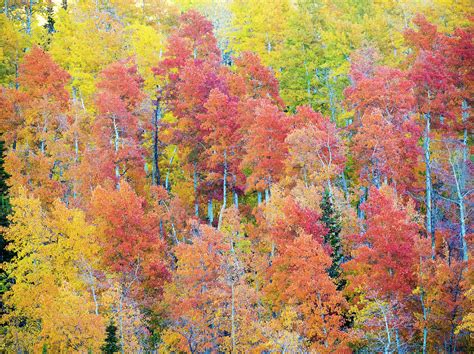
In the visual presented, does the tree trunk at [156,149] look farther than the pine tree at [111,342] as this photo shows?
Yes

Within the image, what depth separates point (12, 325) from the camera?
38.3m

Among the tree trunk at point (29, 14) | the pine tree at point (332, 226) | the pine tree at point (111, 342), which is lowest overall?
the pine tree at point (111, 342)

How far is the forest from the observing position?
35719 millimetres

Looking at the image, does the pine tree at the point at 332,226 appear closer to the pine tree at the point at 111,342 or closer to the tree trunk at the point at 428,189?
the tree trunk at the point at 428,189

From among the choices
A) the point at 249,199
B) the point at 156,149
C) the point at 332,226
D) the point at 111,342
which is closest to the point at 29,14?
the point at 156,149

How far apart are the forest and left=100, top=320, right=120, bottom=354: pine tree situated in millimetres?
121

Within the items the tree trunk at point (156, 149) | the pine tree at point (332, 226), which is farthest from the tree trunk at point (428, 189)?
the tree trunk at point (156, 149)

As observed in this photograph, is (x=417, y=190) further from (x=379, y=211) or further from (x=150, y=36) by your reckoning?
(x=150, y=36)

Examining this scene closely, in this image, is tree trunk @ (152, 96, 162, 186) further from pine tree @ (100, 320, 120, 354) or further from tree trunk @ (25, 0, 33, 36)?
tree trunk @ (25, 0, 33, 36)

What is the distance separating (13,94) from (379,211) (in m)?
30.1

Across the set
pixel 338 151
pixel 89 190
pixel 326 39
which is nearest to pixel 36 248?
pixel 89 190

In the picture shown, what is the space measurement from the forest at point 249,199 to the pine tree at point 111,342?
121mm

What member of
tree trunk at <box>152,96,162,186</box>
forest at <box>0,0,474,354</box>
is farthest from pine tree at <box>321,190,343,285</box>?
tree trunk at <box>152,96,162,186</box>

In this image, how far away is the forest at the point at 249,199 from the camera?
35719 mm
